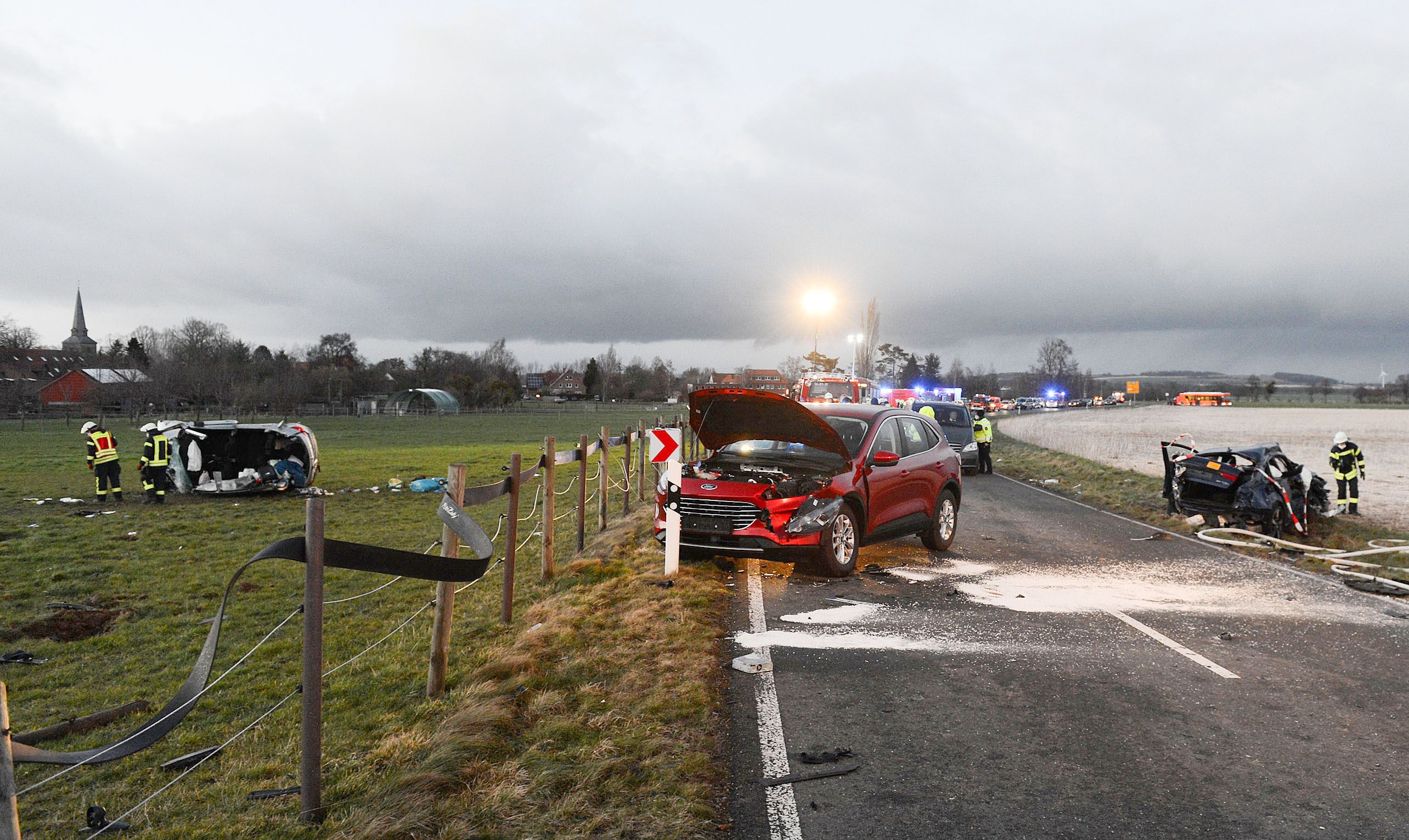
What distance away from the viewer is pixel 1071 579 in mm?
8680

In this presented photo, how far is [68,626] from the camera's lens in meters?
7.42

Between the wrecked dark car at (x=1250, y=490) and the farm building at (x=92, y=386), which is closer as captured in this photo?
the wrecked dark car at (x=1250, y=490)

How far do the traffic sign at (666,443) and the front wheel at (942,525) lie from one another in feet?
10.3

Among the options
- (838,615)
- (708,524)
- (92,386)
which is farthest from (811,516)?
(92,386)

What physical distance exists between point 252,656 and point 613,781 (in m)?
4.21

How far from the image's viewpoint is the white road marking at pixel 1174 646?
18.5ft

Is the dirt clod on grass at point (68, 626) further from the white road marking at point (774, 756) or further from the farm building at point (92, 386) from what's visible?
the farm building at point (92, 386)

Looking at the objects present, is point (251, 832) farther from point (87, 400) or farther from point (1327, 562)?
point (87, 400)

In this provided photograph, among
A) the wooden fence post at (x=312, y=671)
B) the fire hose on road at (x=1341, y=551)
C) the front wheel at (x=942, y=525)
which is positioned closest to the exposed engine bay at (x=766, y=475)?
the front wheel at (x=942, y=525)

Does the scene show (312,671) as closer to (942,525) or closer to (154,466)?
(942,525)

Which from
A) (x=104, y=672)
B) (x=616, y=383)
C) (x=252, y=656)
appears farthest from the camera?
(x=616, y=383)

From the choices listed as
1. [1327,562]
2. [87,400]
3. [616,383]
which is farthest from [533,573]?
[616,383]

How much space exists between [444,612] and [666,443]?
4772 mm

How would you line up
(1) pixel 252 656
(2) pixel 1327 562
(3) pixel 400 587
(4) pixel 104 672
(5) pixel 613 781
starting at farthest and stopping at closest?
(2) pixel 1327 562 < (3) pixel 400 587 < (1) pixel 252 656 < (4) pixel 104 672 < (5) pixel 613 781
